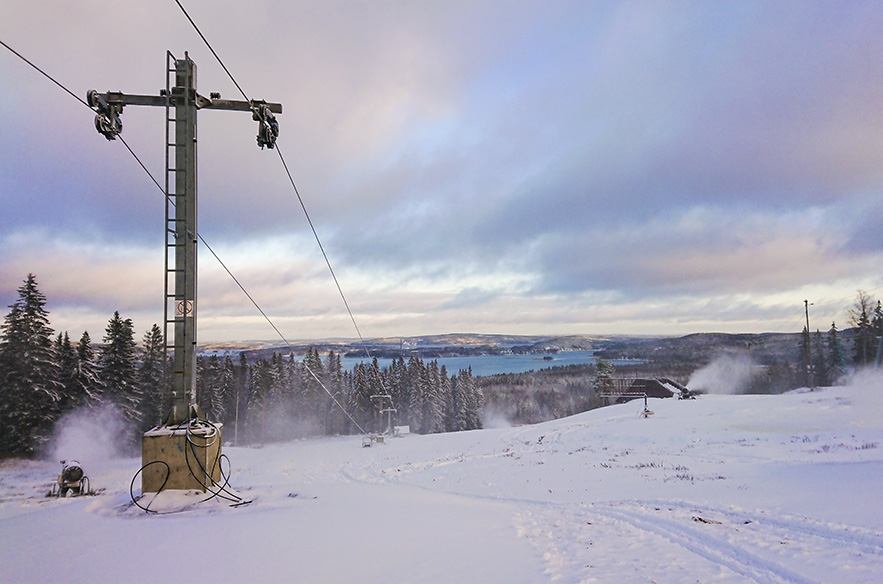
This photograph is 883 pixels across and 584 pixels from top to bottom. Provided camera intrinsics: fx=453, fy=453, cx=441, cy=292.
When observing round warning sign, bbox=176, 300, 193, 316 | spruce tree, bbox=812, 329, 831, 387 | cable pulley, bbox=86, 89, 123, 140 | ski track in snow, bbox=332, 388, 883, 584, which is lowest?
spruce tree, bbox=812, 329, 831, 387

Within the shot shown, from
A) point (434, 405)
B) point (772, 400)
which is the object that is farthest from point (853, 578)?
point (434, 405)

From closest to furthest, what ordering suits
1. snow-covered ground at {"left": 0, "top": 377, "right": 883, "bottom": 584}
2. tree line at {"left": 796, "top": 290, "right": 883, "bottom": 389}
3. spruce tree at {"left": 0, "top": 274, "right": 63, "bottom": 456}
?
snow-covered ground at {"left": 0, "top": 377, "right": 883, "bottom": 584}
spruce tree at {"left": 0, "top": 274, "right": 63, "bottom": 456}
tree line at {"left": 796, "top": 290, "right": 883, "bottom": 389}

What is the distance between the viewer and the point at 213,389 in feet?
155

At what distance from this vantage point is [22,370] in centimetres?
2853

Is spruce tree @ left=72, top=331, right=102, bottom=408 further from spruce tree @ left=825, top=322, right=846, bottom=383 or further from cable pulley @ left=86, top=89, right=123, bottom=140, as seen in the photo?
spruce tree @ left=825, top=322, right=846, bottom=383

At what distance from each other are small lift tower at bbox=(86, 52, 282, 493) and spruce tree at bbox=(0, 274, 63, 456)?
97.7ft

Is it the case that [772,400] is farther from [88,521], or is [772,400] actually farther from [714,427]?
[88,521]

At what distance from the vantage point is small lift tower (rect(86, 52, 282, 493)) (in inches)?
272

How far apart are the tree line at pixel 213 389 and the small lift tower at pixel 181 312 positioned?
340mm

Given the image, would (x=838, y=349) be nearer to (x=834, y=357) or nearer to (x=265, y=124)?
(x=834, y=357)

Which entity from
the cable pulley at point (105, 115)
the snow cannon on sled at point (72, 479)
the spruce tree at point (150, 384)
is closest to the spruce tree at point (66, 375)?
the spruce tree at point (150, 384)

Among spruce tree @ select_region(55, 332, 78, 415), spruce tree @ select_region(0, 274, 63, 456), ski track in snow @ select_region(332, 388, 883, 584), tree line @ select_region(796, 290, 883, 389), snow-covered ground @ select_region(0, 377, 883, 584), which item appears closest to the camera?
snow-covered ground @ select_region(0, 377, 883, 584)

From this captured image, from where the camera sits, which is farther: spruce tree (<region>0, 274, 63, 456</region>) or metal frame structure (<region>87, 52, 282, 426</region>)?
spruce tree (<region>0, 274, 63, 456</region>)

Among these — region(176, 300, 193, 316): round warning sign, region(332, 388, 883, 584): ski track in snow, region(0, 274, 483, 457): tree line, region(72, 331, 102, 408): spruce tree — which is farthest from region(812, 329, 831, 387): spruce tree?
region(72, 331, 102, 408): spruce tree
